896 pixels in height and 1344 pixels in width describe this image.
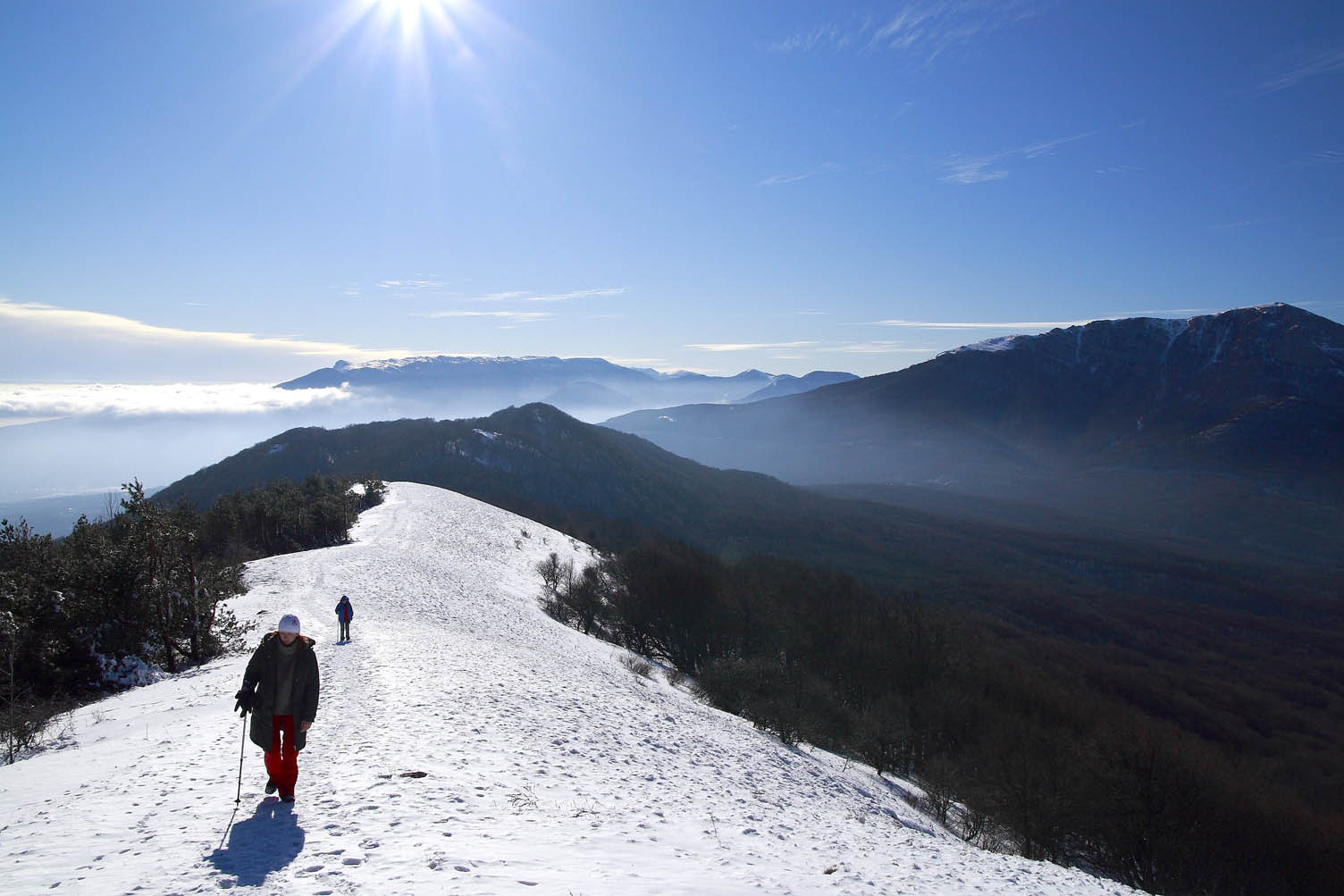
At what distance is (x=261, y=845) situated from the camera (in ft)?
23.7

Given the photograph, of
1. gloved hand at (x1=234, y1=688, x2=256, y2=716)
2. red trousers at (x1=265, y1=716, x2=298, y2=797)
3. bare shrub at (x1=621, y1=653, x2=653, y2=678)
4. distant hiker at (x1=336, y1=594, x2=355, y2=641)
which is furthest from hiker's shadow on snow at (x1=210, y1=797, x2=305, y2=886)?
bare shrub at (x1=621, y1=653, x2=653, y2=678)

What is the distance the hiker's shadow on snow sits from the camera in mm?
6645

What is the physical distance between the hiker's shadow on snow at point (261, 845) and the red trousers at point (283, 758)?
11.4 inches

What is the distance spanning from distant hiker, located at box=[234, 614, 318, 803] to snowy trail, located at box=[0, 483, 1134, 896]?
1.70 feet

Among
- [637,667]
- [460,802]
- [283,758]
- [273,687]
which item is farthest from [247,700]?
[637,667]

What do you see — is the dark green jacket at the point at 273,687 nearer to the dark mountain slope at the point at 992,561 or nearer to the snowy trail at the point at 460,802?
the snowy trail at the point at 460,802

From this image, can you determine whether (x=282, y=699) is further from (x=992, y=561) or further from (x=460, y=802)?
(x=992, y=561)

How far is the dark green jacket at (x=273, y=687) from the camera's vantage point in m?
8.16

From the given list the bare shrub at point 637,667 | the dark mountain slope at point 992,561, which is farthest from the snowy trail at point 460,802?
the dark mountain slope at point 992,561

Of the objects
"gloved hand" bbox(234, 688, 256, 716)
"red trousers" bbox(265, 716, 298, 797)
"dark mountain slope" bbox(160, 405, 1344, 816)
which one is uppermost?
"gloved hand" bbox(234, 688, 256, 716)

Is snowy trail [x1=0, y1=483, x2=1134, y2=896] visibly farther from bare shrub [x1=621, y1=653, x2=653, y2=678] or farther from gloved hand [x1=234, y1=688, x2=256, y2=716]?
bare shrub [x1=621, y1=653, x2=653, y2=678]

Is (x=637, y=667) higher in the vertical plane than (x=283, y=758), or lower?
lower

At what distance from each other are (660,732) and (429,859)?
1065 centimetres

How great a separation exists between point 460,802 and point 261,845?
2.70 meters
